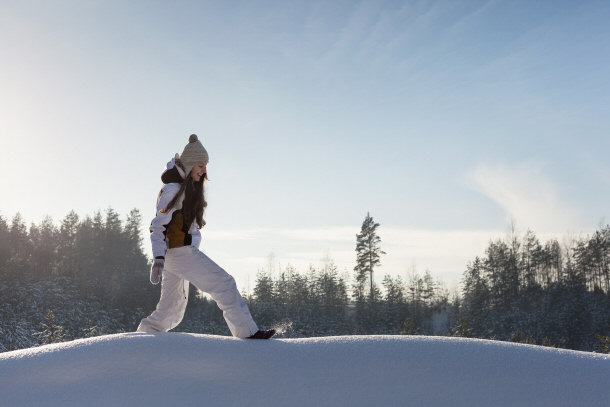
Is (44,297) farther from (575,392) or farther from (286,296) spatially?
(575,392)

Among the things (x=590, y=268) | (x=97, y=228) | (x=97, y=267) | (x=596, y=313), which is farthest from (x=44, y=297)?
(x=590, y=268)

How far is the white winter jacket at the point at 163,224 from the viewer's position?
155 inches

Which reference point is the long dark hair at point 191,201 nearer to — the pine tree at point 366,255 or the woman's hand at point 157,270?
the woman's hand at point 157,270

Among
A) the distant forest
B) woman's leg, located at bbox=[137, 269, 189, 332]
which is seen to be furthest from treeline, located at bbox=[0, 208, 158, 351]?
woman's leg, located at bbox=[137, 269, 189, 332]

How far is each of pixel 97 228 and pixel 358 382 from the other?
69374 millimetres

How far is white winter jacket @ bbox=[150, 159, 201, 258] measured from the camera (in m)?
3.94

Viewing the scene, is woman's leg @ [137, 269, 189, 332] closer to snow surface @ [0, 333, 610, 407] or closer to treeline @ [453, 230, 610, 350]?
snow surface @ [0, 333, 610, 407]

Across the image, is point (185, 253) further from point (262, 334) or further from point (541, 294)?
point (541, 294)

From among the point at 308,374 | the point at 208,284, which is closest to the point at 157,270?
the point at 208,284

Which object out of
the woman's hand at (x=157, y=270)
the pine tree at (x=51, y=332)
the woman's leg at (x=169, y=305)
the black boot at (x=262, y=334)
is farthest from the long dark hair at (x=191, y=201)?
the pine tree at (x=51, y=332)

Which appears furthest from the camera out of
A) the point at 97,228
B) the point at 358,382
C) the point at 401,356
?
the point at 97,228

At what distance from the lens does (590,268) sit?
63.8 m

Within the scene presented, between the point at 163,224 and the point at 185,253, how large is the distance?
0.29 meters

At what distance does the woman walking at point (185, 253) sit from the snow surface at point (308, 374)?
2.69 feet
